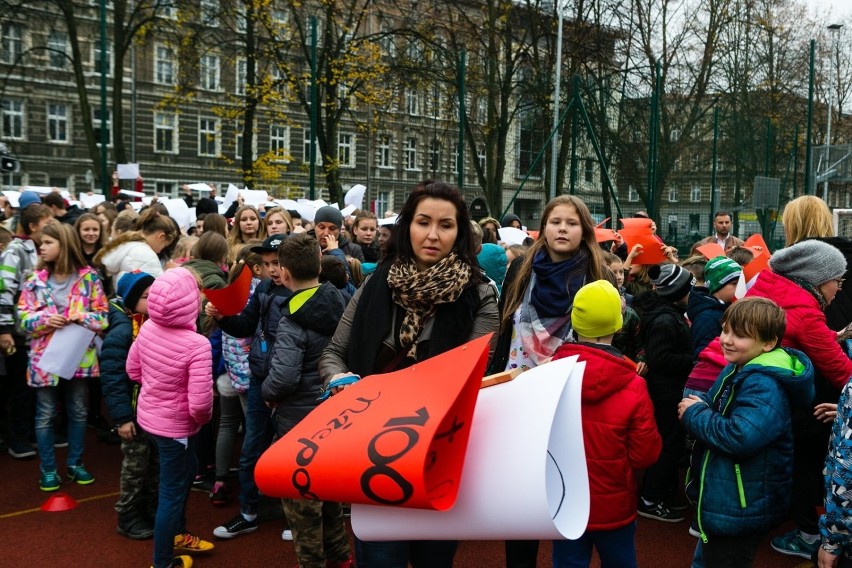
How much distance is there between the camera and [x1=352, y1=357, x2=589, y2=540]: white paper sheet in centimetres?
211

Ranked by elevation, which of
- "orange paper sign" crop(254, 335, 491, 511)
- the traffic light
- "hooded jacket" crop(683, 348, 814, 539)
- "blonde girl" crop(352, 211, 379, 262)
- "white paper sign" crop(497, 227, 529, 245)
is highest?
the traffic light

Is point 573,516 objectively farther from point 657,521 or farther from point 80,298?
point 80,298

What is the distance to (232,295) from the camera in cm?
474

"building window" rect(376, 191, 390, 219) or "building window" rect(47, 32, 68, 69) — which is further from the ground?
"building window" rect(47, 32, 68, 69)

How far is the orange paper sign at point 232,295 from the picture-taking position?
466 centimetres

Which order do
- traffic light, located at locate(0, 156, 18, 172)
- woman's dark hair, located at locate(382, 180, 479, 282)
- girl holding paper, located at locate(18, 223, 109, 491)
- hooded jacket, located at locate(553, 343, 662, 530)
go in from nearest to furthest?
1. woman's dark hair, located at locate(382, 180, 479, 282)
2. hooded jacket, located at locate(553, 343, 662, 530)
3. girl holding paper, located at locate(18, 223, 109, 491)
4. traffic light, located at locate(0, 156, 18, 172)

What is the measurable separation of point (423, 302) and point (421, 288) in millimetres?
60

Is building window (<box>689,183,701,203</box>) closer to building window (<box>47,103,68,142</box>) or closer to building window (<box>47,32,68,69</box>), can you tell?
building window (<box>47,32,68,69</box>)

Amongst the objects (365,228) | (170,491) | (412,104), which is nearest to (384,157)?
(412,104)

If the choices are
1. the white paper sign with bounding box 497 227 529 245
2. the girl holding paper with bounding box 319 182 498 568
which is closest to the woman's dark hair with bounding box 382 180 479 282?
the girl holding paper with bounding box 319 182 498 568

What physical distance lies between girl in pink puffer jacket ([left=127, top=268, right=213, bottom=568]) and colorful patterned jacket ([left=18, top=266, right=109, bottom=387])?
1521 millimetres

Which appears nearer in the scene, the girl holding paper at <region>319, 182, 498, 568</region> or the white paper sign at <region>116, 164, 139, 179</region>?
the girl holding paper at <region>319, 182, 498, 568</region>

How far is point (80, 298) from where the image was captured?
5770mm

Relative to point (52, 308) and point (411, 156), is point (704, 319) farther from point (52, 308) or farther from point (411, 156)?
point (411, 156)
